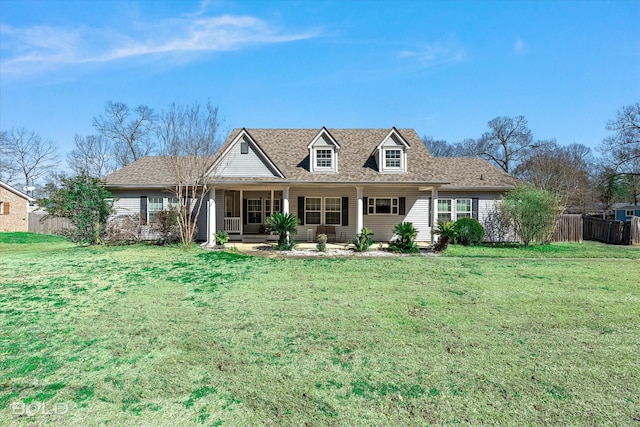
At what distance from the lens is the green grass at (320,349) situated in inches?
130

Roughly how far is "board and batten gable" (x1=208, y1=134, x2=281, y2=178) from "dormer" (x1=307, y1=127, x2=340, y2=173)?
2.23 m

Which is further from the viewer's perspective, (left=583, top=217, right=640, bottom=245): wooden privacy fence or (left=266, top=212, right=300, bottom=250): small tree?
(left=583, top=217, right=640, bottom=245): wooden privacy fence

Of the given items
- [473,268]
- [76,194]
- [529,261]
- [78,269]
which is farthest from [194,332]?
[76,194]

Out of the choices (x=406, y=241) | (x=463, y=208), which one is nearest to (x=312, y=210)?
(x=406, y=241)

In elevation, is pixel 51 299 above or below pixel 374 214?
below

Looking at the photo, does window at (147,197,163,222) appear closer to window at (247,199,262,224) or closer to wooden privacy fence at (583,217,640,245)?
window at (247,199,262,224)

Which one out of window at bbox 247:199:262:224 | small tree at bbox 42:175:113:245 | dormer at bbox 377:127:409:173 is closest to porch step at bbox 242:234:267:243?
window at bbox 247:199:262:224

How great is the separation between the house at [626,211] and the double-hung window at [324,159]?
38.9m

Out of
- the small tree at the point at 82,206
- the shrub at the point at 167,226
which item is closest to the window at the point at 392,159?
the shrub at the point at 167,226

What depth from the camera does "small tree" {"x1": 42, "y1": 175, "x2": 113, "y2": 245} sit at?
1518 centimetres

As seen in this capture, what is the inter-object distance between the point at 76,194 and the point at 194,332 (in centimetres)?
1373

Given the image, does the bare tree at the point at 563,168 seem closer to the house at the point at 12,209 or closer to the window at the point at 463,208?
the window at the point at 463,208

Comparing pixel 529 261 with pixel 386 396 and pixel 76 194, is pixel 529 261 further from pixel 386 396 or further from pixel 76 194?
pixel 76 194

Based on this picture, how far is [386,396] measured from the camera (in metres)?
3.54
